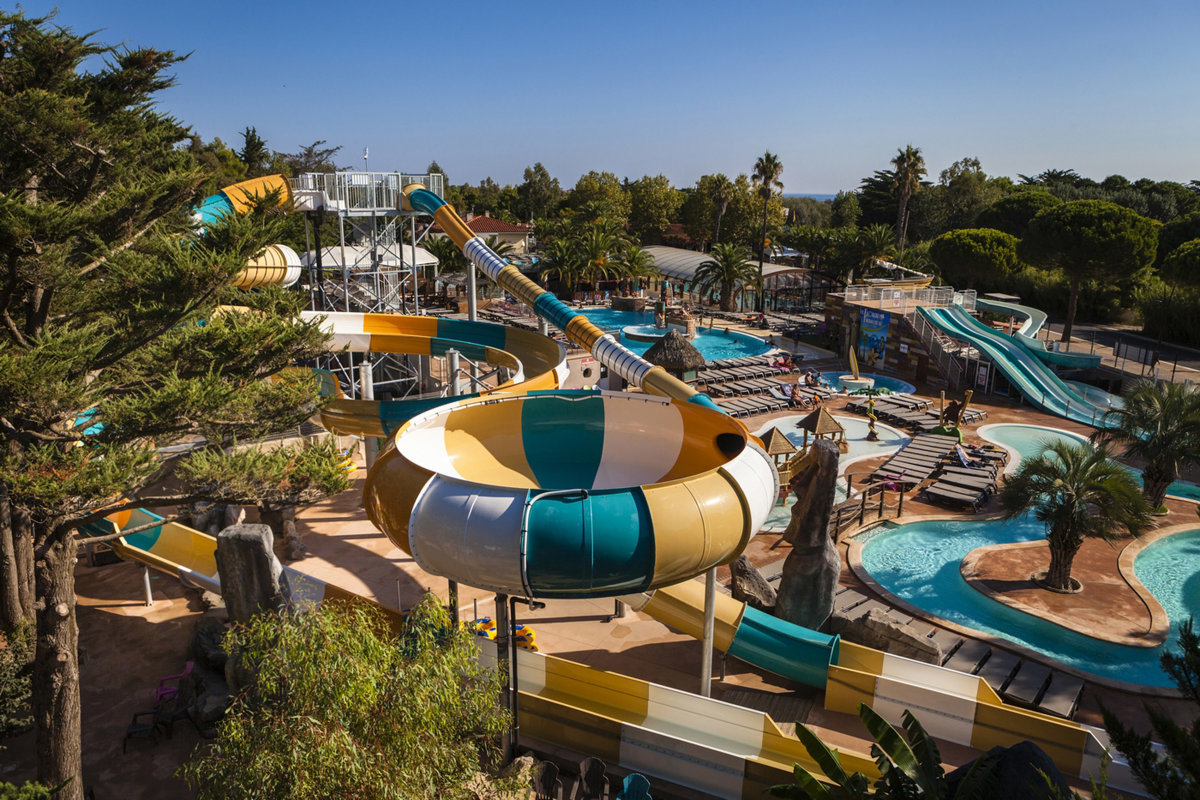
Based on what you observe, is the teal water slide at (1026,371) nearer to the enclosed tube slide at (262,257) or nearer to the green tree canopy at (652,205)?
the enclosed tube slide at (262,257)

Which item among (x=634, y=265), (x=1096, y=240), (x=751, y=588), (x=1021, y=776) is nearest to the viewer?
(x=1021, y=776)

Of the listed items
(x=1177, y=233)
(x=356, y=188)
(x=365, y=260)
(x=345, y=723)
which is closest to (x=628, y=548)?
(x=345, y=723)

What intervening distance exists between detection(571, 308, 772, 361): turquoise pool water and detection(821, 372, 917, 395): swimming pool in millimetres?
5854

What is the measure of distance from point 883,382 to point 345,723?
2906 cm

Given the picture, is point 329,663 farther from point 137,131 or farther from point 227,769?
point 137,131

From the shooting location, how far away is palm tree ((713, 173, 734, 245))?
64562 mm

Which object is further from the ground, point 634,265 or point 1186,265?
point 1186,265

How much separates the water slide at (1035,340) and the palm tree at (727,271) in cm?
1244

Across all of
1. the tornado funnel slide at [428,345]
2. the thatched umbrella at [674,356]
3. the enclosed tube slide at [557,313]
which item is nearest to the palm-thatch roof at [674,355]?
the thatched umbrella at [674,356]

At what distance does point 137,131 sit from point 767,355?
27.7 meters

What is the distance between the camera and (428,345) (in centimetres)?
2228

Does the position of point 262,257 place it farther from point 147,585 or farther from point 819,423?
point 819,423

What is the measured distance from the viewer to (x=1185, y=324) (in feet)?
125

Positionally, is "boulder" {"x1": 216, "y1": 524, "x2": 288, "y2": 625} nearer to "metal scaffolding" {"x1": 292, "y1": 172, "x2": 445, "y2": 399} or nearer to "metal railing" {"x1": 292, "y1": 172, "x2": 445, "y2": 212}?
"metal scaffolding" {"x1": 292, "y1": 172, "x2": 445, "y2": 399}
